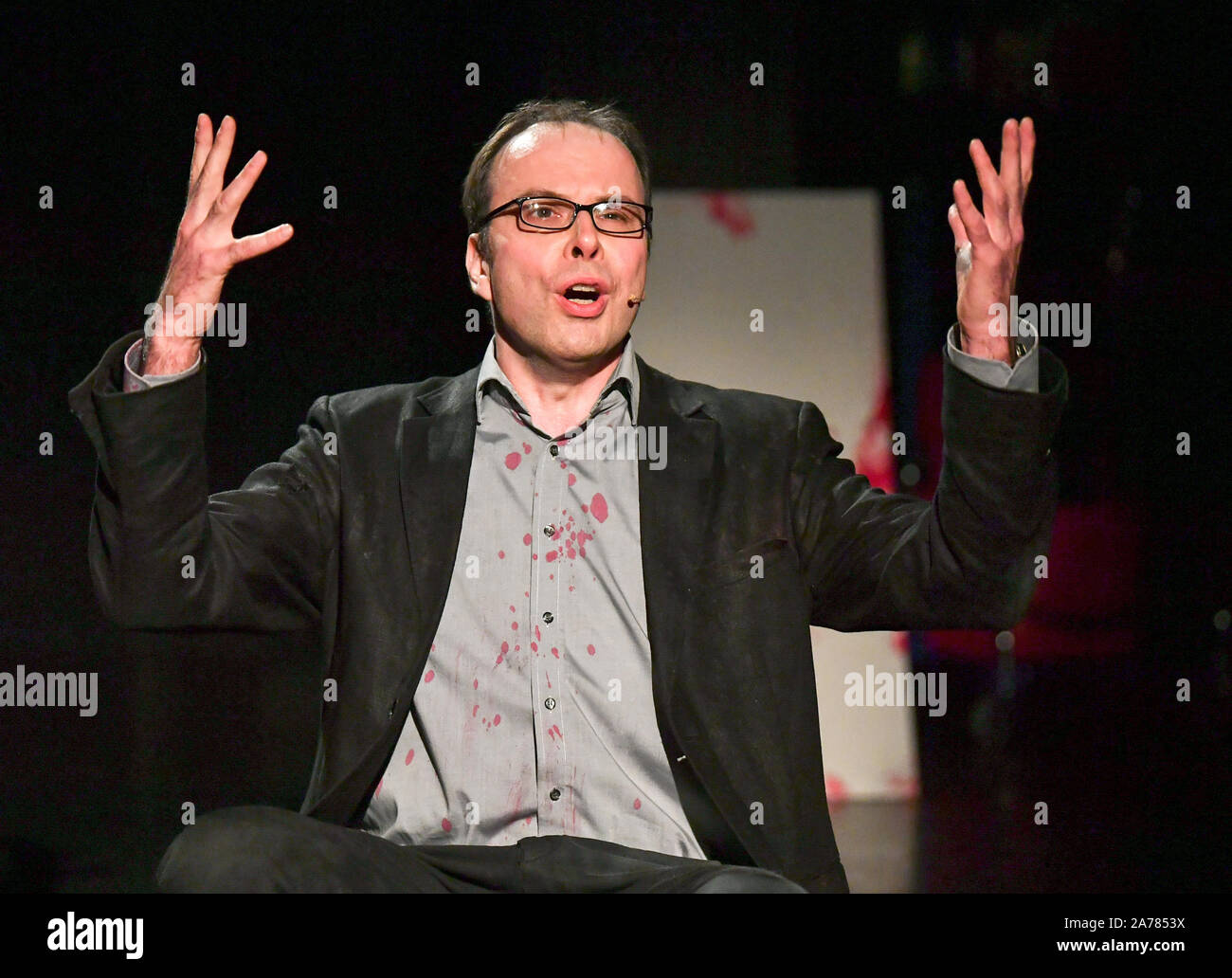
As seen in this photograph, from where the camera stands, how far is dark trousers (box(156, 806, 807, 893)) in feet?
5.82

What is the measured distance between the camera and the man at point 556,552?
6.42 ft

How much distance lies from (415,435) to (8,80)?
1.64 metres

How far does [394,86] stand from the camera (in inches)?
132

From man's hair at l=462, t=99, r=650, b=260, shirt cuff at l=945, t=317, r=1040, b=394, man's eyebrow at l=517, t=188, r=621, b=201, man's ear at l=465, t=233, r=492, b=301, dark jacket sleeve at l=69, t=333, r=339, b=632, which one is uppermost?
man's hair at l=462, t=99, r=650, b=260

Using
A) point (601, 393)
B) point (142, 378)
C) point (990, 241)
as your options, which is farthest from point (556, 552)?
point (990, 241)

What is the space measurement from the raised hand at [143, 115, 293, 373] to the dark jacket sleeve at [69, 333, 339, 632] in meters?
0.05

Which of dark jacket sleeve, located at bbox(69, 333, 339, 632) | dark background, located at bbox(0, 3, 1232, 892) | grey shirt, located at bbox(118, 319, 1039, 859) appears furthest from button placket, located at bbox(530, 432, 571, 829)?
dark background, located at bbox(0, 3, 1232, 892)

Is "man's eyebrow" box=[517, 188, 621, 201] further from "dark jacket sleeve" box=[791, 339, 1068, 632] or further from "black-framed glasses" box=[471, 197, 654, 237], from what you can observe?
"dark jacket sleeve" box=[791, 339, 1068, 632]

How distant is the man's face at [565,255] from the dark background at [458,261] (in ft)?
3.35

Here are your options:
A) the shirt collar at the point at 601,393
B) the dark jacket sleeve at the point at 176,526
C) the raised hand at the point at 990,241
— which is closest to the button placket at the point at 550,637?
the shirt collar at the point at 601,393

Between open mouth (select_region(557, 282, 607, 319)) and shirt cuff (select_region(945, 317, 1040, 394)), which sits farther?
open mouth (select_region(557, 282, 607, 319))

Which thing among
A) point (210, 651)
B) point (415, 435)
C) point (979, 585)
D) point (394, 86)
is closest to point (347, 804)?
point (415, 435)

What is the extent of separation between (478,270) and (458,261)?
40.6 inches

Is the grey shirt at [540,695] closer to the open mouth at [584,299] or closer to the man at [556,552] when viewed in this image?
the man at [556,552]
